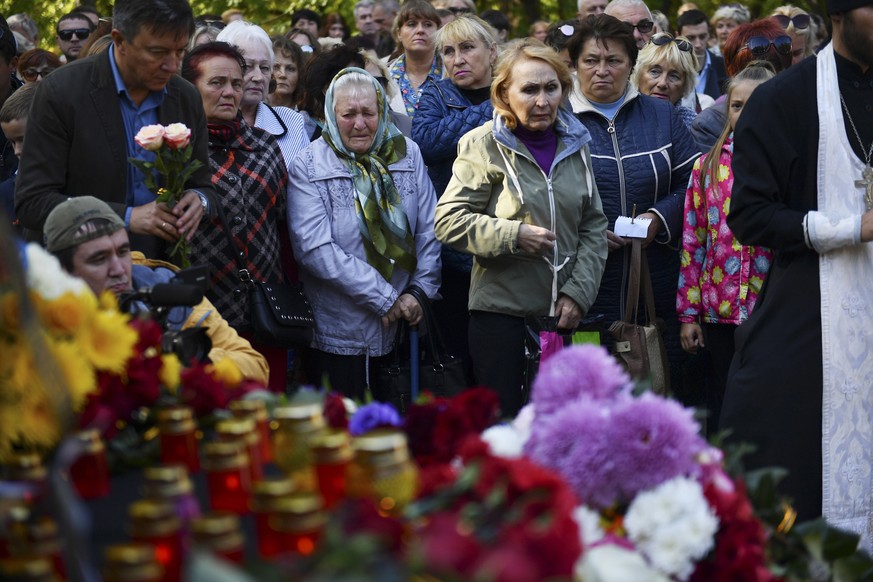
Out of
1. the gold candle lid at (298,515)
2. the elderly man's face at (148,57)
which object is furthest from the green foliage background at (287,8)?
the gold candle lid at (298,515)

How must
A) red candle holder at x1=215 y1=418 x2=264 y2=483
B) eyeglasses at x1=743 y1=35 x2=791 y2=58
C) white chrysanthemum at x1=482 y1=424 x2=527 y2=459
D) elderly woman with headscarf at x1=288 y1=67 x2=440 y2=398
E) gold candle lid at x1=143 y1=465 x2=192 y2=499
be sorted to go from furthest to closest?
eyeglasses at x1=743 y1=35 x2=791 y2=58 < elderly woman with headscarf at x1=288 y1=67 x2=440 y2=398 < white chrysanthemum at x1=482 y1=424 x2=527 y2=459 < red candle holder at x1=215 y1=418 x2=264 y2=483 < gold candle lid at x1=143 y1=465 x2=192 y2=499

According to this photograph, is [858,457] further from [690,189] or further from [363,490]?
[363,490]

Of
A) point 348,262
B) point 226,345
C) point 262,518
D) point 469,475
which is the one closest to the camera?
point 262,518

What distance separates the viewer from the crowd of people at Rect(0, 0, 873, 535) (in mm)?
4211

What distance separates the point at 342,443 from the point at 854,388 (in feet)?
9.11

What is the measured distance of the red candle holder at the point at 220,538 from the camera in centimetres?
160

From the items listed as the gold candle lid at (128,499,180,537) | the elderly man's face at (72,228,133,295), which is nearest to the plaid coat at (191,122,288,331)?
the elderly man's face at (72,228,133,295)

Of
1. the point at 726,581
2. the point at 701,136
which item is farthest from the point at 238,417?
the point at 701,136

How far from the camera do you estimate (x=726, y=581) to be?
7.37ft

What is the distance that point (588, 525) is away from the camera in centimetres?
215

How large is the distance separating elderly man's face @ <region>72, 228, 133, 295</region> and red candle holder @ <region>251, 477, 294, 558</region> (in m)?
2.08

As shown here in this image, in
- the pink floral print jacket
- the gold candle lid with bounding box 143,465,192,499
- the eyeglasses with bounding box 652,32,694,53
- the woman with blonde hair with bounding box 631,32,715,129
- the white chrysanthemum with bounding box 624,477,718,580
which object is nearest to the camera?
the gold candle lid with bounding box 143,465,192,499

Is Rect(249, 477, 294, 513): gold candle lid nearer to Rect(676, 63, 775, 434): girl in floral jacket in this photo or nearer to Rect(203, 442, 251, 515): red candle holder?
Rect(203, 442, 251, 515): red candle holder

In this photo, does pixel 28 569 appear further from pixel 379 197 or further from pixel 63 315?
pixel 379 197
